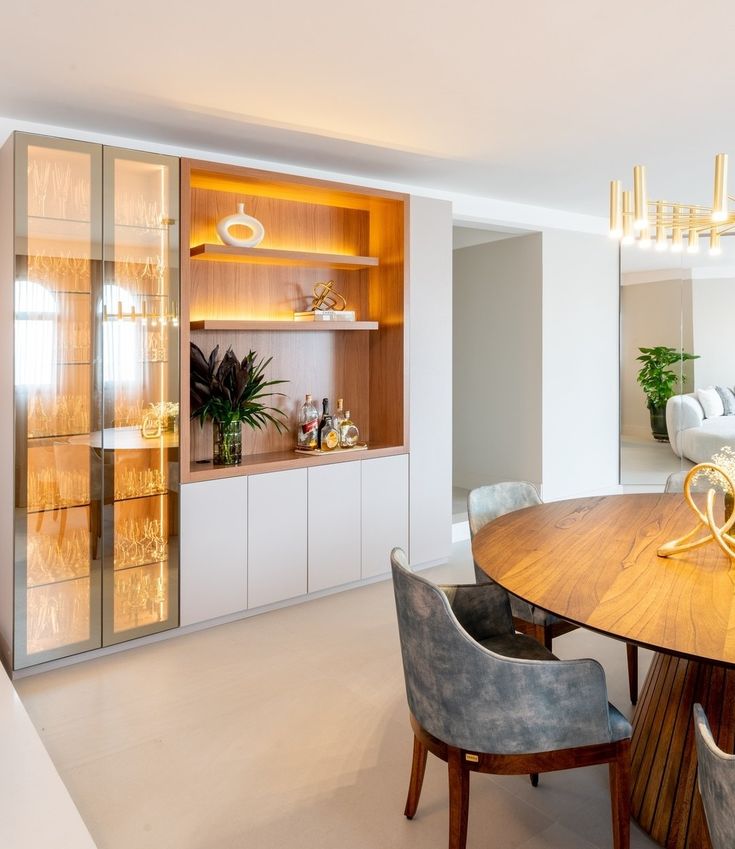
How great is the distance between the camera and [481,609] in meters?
2.48

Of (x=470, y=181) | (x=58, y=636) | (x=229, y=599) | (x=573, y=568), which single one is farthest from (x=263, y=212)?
(x=573, y=568)

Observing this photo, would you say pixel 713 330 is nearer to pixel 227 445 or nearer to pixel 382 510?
pixel 382 510

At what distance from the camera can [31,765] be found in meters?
2.53

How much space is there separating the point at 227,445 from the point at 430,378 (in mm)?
1520

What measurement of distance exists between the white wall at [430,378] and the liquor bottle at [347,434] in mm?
384

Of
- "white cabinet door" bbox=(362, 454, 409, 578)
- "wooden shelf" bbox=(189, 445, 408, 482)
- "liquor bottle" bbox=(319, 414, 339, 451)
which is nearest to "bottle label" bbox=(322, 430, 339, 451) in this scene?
"liquor bottle" bbox=(319, 414, 339, 451)

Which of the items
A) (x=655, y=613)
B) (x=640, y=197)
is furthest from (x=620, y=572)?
(x=640, y=197)

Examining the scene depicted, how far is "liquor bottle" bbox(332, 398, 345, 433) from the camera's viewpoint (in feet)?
14.9

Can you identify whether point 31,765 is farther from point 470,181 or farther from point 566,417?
point 566,417

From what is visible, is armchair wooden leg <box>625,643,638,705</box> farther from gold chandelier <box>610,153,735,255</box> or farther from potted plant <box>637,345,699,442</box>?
potted plant <box>637,345,699,442</box>

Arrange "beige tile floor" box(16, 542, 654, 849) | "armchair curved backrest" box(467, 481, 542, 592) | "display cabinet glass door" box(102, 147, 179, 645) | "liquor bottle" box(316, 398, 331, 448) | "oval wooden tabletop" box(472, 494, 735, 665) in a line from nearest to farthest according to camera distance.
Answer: "oval wooden tabletop" box(472, 494, 735, 665) → "beige tile floor" box(16, 542, 654, 849) → "armchair curved backrest" box(467, 481, 542, 592) → "display cabinet glass door" box(102, 147, 179, 645) → "liquor bottle" box(316, 398, 331, 448)

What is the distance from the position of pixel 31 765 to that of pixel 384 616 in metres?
1.96

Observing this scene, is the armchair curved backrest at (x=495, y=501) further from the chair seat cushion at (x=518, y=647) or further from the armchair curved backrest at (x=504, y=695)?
the armchair curved backrest at (x=504, y=695)

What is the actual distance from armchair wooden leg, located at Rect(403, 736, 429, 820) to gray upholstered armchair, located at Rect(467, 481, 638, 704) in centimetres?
63
